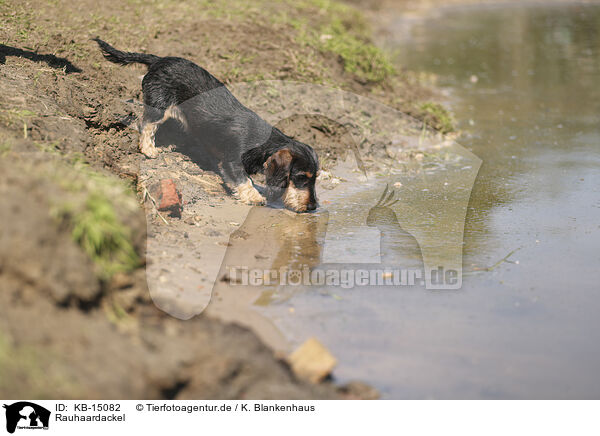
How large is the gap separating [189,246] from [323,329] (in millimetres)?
1513

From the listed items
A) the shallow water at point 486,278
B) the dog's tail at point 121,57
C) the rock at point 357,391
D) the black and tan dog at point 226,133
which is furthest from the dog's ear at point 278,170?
the rock at point 357,391

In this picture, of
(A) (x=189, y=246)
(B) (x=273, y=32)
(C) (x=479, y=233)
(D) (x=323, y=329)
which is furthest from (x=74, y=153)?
(B) (x=273, y=32)

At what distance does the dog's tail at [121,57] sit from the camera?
6168 mm

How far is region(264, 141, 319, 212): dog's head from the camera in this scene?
548 cm

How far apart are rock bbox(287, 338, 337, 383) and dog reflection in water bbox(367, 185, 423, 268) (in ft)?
4.95

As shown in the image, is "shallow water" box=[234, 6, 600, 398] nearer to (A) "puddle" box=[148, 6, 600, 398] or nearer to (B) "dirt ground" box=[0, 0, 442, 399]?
(A) "puddle" box=[148, 6, 600, 398]

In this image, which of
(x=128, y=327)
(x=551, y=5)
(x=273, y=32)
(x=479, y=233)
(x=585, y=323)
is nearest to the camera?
(x=128, y=327)

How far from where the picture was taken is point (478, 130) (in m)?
8.48

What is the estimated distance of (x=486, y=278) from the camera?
4215 mm

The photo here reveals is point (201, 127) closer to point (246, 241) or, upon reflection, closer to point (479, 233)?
point (246, 241)

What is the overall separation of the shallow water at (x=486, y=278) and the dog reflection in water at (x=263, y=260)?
0.11 metres

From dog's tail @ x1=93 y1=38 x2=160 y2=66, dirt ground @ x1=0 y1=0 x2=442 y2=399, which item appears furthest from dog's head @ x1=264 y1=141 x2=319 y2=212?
dog's tail @ x1=93 y1=38 x2=160 y2=66

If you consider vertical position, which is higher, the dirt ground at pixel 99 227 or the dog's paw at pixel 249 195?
the dirt ground at pixel 99 227
